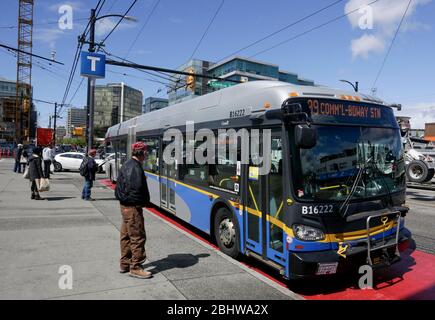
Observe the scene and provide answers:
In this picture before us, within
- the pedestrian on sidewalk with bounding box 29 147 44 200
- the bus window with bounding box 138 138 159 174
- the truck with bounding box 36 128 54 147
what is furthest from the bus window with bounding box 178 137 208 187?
the truck with bounding box 36 128 54 147

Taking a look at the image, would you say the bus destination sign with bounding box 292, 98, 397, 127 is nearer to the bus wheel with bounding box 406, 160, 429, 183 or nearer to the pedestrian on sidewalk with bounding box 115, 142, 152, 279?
the pedestrian on sidewalk with bounding box 115, 142, 152, 279

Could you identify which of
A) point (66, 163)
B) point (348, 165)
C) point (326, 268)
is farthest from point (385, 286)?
point (66, 163)

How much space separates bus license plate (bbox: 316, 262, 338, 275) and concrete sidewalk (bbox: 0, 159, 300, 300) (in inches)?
19.1

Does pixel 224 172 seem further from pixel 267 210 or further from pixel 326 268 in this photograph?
pixel 326 268

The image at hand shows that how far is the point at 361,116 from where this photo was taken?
17.8ft

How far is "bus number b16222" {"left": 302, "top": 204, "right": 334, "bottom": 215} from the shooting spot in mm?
4750

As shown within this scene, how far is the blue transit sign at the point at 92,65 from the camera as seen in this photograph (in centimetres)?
1412

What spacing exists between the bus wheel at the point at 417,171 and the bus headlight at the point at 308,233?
14.5m

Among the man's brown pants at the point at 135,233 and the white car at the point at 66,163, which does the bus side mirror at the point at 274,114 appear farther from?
the white car at the point at 66,163

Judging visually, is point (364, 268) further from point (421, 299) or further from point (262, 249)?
point (262, 249)

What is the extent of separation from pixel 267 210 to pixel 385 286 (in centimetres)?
202

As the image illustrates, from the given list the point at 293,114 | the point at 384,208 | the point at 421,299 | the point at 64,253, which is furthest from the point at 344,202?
the point at 64,253

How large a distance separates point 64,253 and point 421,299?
17.9ft
